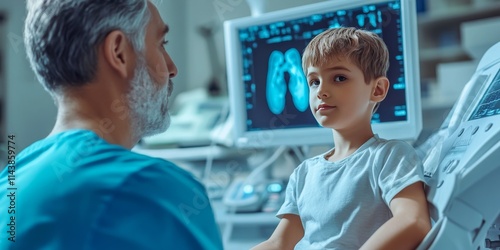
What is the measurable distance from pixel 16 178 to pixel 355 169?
44 cm

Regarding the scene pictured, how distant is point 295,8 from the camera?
115cm

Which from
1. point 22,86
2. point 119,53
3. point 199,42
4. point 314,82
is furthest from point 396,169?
point 22,86

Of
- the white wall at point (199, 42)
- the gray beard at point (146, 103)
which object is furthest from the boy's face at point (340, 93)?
the white wall at point (199, 42)

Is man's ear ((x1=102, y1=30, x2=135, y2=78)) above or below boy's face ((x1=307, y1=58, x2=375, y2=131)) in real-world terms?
above

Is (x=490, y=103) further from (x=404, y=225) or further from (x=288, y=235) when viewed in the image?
(x=288, y=235)

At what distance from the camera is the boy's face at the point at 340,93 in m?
0.65

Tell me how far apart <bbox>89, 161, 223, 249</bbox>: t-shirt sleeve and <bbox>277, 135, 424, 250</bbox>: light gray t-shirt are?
0.44 ft

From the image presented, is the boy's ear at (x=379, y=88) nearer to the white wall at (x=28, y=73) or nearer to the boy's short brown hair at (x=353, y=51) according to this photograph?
the boy's short brown hair at (x=353, y=51)

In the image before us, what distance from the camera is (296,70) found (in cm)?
103

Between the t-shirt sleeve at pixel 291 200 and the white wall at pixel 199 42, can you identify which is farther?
the white wall at pixel 199 42

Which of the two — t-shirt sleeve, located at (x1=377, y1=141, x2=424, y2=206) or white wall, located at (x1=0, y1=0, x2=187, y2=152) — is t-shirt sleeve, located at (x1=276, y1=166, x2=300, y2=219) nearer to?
t-shirt sleeve, located at (x1=377, y1=141, x2=424, y2=206)

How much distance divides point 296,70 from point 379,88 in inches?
14.4

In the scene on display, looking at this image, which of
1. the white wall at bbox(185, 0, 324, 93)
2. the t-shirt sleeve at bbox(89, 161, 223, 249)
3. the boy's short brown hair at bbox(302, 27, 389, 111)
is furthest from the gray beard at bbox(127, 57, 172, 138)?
the white wall at bbox(185, 0, 324, 93)

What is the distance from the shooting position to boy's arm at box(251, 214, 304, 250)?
2.38 feet
